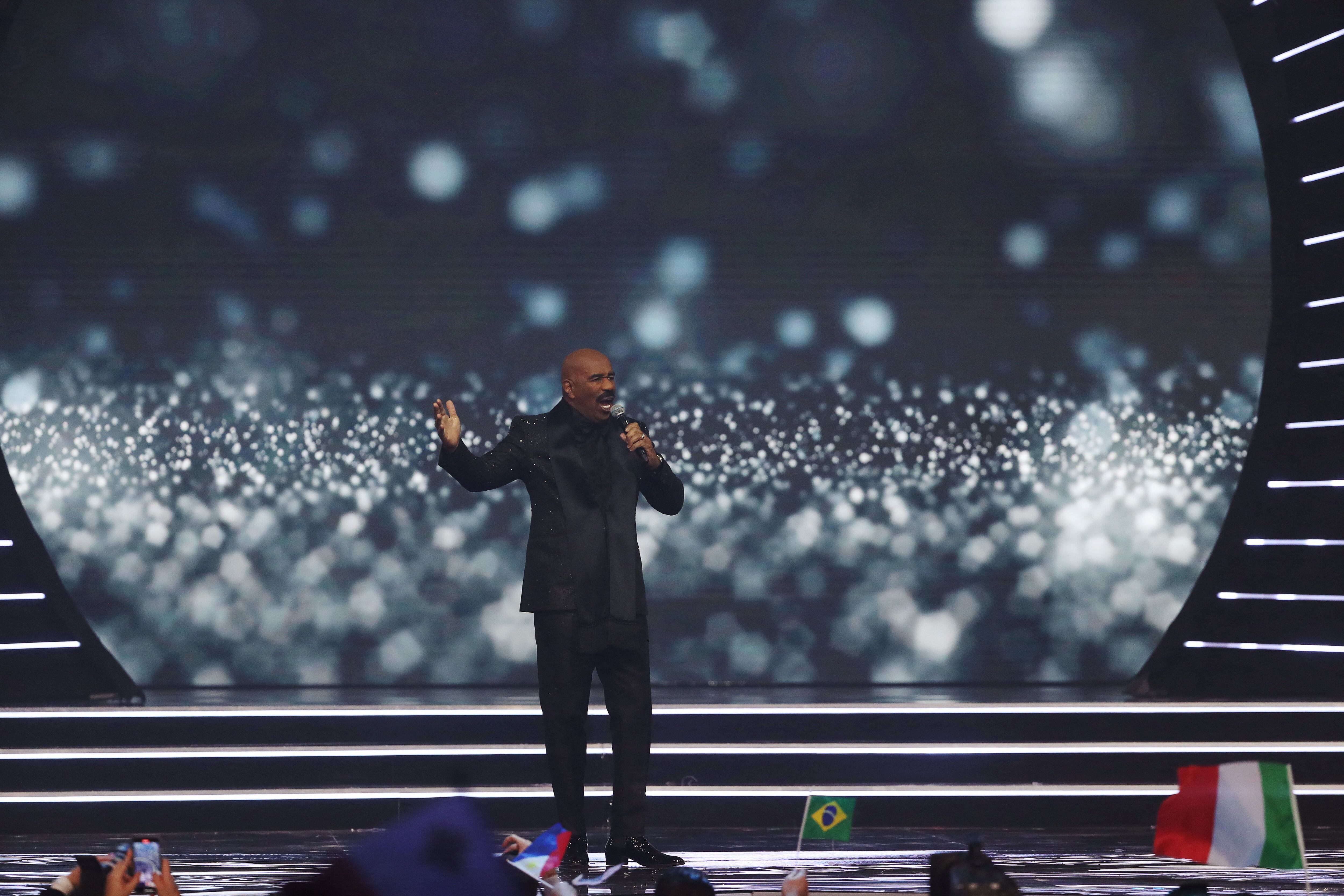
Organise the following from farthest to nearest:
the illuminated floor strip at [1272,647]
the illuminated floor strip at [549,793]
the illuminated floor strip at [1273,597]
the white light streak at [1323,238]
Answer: the white light streak at [1323,238] < the illuminated floor strip at [1273,597] < the illuminated floor strip at [1272,647] < the illuminated floor strip at [549,793]

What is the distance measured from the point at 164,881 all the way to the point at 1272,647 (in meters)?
4.08

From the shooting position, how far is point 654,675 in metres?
5.44

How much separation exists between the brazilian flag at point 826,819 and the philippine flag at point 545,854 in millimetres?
524

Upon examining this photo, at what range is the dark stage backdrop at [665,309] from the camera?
5.38 m

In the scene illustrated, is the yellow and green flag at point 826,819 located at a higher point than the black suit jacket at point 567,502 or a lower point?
lower

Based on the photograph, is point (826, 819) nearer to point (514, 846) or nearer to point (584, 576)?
point (514, 846)

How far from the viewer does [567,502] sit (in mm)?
3318

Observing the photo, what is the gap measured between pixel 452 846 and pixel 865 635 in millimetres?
4774

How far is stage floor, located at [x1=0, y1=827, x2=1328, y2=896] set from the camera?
3094 mm

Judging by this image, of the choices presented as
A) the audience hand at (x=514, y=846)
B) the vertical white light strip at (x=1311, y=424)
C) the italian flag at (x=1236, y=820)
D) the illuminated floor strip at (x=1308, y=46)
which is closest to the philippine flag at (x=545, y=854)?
the audience hand at (x=514, y=846)

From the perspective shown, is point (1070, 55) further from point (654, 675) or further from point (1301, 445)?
point (654, 675)

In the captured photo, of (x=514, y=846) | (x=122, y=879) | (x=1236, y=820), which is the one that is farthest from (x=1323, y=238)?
(x=122, y=879)

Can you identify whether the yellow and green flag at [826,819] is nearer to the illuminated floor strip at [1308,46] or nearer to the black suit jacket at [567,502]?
the black suit jacket at [567,502]

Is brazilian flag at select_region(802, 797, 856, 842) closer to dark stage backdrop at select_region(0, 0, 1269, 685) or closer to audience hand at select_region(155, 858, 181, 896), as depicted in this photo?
audience hand at select_region(155, 858, 181, 896)
